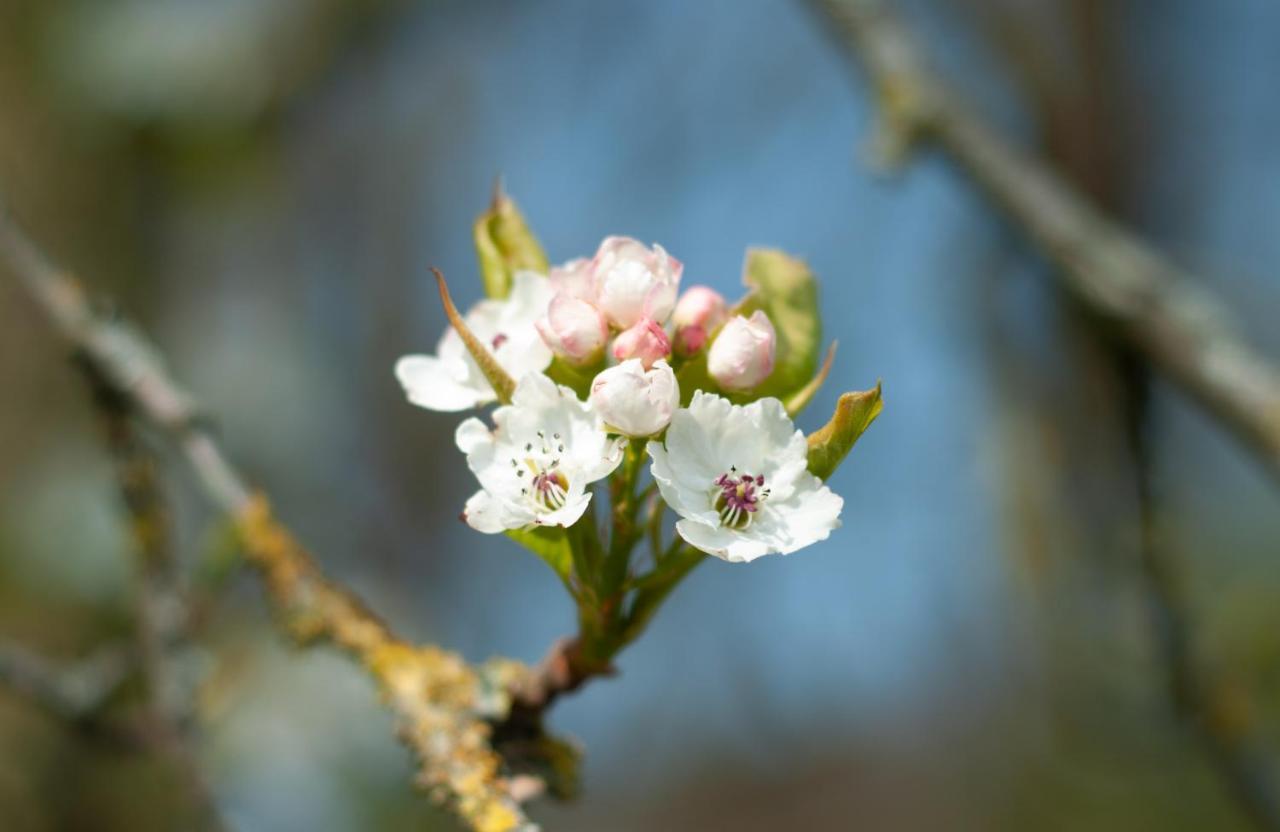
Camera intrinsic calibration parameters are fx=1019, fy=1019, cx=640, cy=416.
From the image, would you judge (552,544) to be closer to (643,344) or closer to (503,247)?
(643,344)

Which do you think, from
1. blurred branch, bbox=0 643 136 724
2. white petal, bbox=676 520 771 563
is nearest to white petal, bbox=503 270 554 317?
white petal, bbox=676 520 771 563

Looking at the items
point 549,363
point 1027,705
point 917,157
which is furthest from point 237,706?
point 1027,705

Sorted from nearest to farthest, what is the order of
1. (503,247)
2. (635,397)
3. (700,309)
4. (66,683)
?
(635,397) → (700,309) → (503,247) → (66,683)

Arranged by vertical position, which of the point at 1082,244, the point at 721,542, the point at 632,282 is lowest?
the point at 721,542

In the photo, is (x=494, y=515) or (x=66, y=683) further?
(x=66, y=683)

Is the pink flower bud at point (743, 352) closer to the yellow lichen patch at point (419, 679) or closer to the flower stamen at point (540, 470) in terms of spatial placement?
the flower stamen at point (540, 470)

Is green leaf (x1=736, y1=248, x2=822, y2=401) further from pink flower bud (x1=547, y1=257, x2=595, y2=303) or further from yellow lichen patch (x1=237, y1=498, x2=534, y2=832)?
yellow lichen patch (x1=237, y1=498, x2=534, y2=832)

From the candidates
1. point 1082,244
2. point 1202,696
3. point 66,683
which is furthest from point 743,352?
point 1202,696
